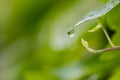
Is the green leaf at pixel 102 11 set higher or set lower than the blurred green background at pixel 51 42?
lower

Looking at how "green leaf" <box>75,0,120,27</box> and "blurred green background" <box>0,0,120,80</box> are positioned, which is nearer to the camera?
"green leaf" <box>75,0,120,27</box>

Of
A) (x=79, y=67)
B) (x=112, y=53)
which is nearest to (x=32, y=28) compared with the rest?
(x=79, y=67)

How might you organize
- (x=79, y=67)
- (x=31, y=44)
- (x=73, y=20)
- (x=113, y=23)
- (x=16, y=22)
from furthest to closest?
(x=16, y=22) → (x=31, y=44) → (x=73, y=20) → (x=79, y=67) → (x=113, y=23)

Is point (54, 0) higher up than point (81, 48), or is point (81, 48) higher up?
point (54, 0)

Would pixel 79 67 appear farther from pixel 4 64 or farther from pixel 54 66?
pixel 4 64

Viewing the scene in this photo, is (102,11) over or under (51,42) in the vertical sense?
under

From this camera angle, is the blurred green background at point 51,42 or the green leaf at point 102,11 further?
the blurred green background at point 51,42

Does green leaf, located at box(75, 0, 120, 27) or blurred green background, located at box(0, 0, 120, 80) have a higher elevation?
blurred green background, located at box(0, 0, 120, 80)

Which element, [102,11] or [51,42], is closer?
[102,11]
